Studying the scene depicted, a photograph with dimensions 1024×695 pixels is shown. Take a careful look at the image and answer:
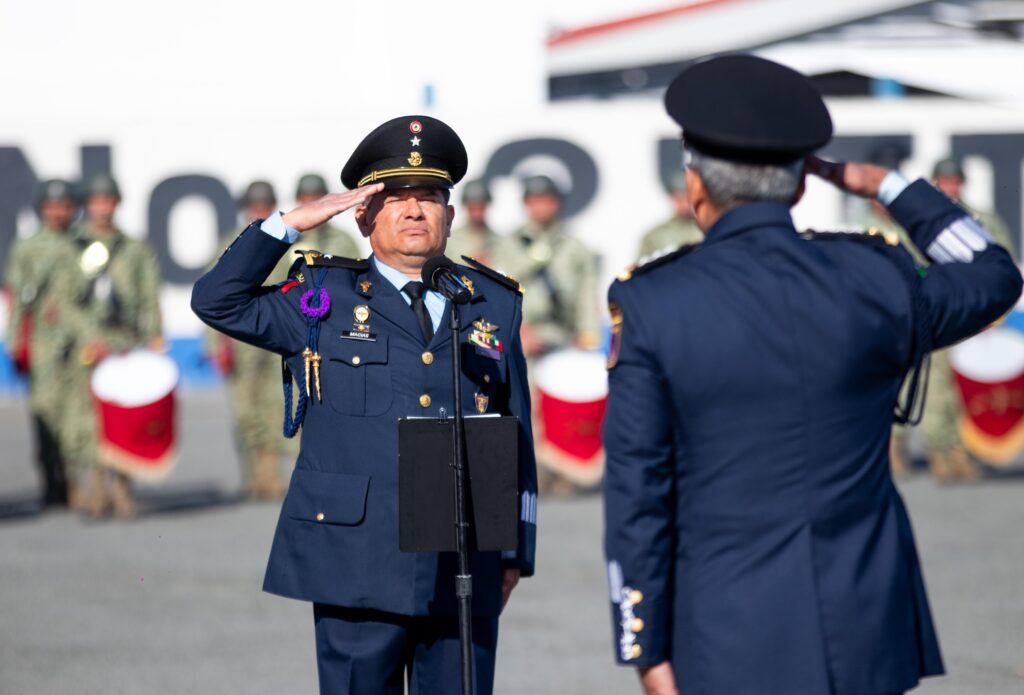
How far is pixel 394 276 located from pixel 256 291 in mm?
331

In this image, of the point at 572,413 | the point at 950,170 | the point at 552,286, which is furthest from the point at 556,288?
the point at 950,170

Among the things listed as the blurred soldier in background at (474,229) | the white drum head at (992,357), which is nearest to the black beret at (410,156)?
the white drum head at (992,357)

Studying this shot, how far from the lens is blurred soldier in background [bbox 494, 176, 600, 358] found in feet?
41.9

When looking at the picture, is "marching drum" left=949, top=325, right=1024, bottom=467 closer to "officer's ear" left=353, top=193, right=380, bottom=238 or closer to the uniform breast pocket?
"officer's ear" left=353, top=193, right=380, bottom=238

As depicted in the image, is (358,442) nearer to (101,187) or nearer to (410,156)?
(410,156)

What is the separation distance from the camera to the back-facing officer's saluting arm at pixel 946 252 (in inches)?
132

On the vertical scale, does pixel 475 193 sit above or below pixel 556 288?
above

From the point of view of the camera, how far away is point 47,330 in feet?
38.9

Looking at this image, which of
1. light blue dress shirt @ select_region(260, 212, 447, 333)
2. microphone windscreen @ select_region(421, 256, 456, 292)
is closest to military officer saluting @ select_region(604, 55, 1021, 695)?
microphone windscreen @ select_region(421, 256, 456, 292)

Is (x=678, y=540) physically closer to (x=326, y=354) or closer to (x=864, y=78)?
(x=326, y=354)

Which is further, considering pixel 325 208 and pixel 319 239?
pixel 319 239

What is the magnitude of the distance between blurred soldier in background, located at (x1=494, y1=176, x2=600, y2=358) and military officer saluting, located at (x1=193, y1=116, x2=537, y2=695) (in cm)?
809

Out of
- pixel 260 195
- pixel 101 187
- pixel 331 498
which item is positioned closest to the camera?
pixel 331 498

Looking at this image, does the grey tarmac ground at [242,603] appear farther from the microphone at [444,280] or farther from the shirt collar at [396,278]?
the microphone at [444,280]
